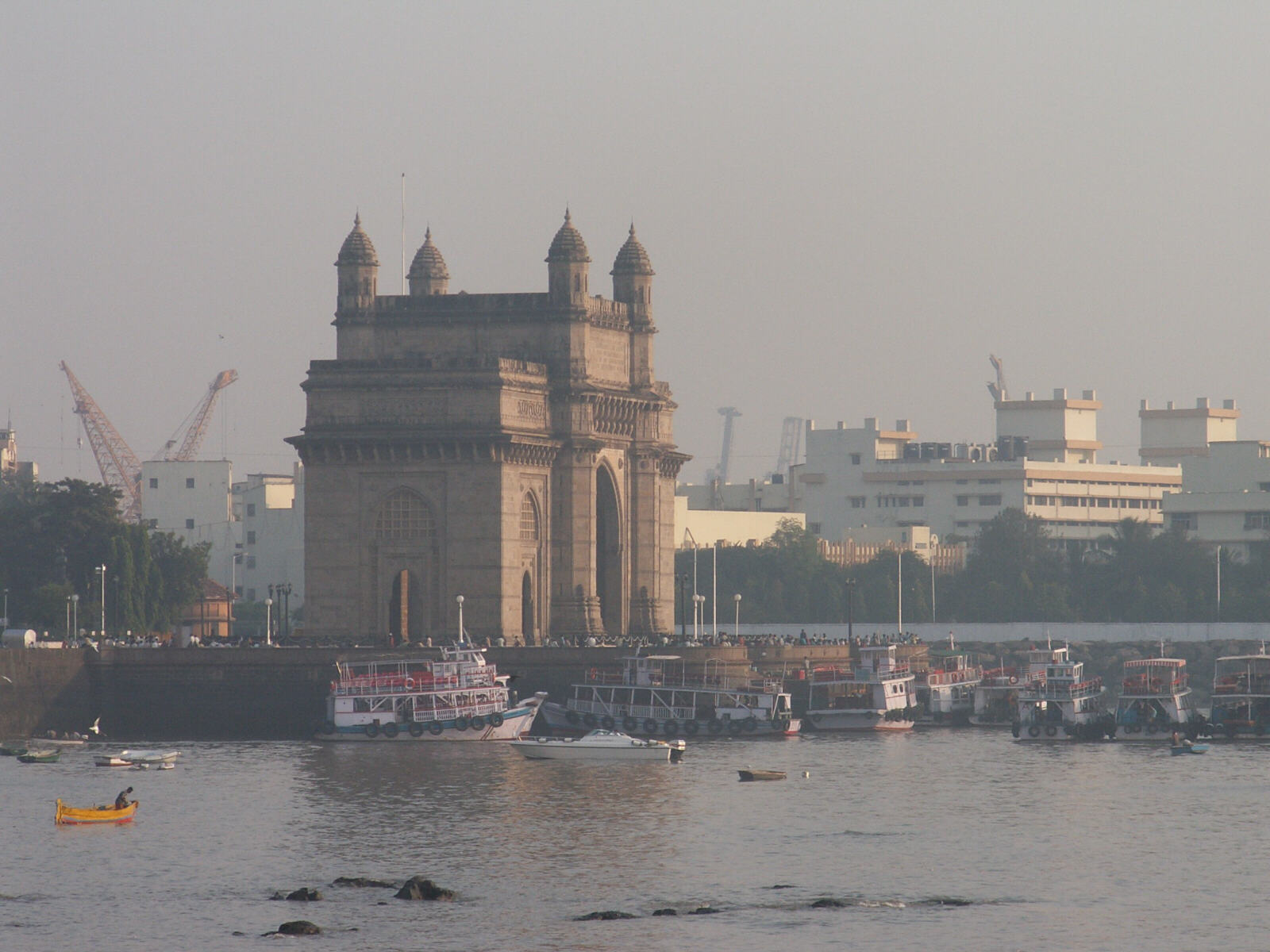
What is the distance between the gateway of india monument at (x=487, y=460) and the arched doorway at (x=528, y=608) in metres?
0.13

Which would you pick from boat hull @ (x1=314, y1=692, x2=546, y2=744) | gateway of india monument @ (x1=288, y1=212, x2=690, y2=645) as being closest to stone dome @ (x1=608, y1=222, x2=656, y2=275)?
gateway of india monument @ (x1=288, y1=212, x2=690, y2=645)

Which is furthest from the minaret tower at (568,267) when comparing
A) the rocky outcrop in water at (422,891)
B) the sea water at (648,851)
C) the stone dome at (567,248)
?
the rocky outcrop in water at (422,891)

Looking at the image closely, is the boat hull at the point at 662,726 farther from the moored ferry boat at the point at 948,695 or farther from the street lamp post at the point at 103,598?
the street lamp post at the point at 103,598

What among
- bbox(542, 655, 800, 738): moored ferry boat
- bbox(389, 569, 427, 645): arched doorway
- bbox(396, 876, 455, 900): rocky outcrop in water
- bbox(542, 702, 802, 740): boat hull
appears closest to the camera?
bbox(396, 876, 455, 900): rocky outcrop in water

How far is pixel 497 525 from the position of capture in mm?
152750

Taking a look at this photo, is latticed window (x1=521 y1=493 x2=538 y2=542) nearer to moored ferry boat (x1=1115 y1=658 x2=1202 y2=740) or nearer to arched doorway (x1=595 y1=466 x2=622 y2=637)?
arched doorway (x1=595 y1=466 x2=622 y2=637)

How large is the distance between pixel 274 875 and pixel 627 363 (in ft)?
254

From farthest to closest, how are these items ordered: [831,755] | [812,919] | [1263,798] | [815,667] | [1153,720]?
[815,667] → [1153,720] → [831,755] → [1263,798] → [812,919]

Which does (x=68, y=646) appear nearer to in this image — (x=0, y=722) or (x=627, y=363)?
(x=0, y=722)

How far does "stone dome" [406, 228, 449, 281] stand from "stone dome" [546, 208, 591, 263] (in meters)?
14.1

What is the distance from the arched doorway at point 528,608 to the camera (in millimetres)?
158250

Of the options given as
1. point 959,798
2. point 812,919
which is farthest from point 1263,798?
point 812,919

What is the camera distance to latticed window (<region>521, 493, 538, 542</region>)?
514 feet

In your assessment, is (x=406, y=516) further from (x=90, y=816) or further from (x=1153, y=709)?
(x=90, y=816)
